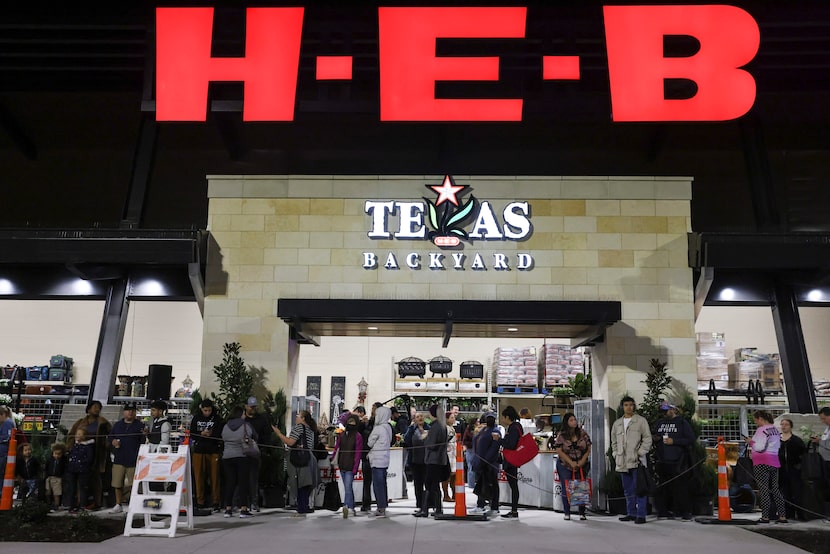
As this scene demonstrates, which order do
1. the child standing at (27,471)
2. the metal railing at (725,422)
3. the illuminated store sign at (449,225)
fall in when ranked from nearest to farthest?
the child standing at (27,471) → the metal railing at (725,422) → the illuminated store sign at (449,225)

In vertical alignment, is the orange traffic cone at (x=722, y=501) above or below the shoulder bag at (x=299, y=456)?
below

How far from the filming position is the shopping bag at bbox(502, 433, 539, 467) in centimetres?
1355

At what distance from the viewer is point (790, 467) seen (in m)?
13.5

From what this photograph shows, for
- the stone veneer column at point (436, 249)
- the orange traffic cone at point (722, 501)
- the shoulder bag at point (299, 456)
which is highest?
the stone veneer column at point (436, 249)

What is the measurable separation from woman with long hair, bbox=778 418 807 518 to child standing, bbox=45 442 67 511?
1186 centimetres

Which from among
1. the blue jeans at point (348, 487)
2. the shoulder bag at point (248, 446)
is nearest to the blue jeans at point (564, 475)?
the blue jeans at point (348, 487)

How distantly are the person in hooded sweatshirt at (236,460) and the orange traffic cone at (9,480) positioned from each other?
3335 mm

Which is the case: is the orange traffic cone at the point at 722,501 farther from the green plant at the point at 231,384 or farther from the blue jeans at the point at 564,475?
the green plant at the point at 231,384

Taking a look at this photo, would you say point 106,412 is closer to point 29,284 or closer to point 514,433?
point 29,284

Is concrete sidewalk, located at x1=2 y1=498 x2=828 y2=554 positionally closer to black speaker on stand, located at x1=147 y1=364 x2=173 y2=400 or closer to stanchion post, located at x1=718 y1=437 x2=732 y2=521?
stanchion post, located at x1=718 y1=437 x2=732 y2=521

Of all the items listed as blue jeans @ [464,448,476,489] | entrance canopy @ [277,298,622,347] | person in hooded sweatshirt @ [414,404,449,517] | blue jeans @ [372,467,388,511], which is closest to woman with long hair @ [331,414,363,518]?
blue jeans @ [372,467,388,511]

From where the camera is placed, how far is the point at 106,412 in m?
15.5

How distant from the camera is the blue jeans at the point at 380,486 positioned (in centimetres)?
1324

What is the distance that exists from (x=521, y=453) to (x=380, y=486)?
2411 mm
